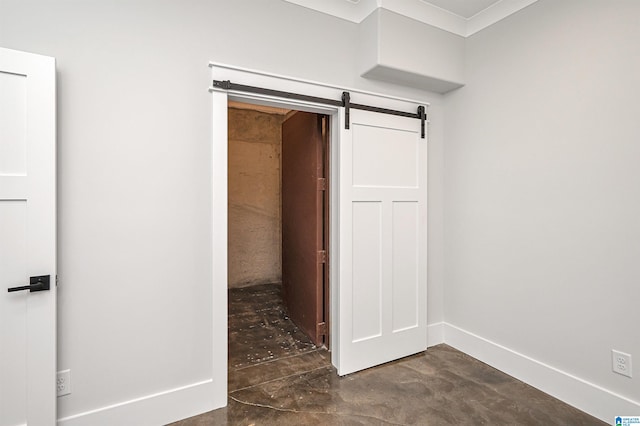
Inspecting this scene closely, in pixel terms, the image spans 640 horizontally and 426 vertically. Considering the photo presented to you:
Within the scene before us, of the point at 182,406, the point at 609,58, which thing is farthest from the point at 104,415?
the point at 609,58

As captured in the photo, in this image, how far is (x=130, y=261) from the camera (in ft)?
6.07

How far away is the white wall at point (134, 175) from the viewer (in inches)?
67.3

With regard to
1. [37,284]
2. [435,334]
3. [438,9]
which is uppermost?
[438,9]

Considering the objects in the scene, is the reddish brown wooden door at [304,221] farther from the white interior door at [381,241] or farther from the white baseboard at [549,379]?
the white baseboard at [549,379]

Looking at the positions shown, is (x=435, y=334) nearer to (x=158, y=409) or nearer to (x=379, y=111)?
(x=379, y=111)

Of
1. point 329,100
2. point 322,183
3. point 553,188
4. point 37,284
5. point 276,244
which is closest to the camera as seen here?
point 37,284

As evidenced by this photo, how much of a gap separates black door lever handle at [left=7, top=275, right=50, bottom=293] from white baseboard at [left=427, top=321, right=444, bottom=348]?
2.84m

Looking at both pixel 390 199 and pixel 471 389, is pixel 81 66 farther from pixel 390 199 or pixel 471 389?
pixel 471 389

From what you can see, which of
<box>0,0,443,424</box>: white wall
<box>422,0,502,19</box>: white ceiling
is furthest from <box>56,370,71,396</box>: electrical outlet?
<box>422,0,502,19</box>: white ceiling

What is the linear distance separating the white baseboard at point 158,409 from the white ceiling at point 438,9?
2.74m

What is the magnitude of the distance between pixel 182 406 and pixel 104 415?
1.35 feet

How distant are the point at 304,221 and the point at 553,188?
6.80 feet

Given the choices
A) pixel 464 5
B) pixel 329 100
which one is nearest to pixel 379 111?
pixel 329 100

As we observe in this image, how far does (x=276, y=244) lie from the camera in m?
5.32
